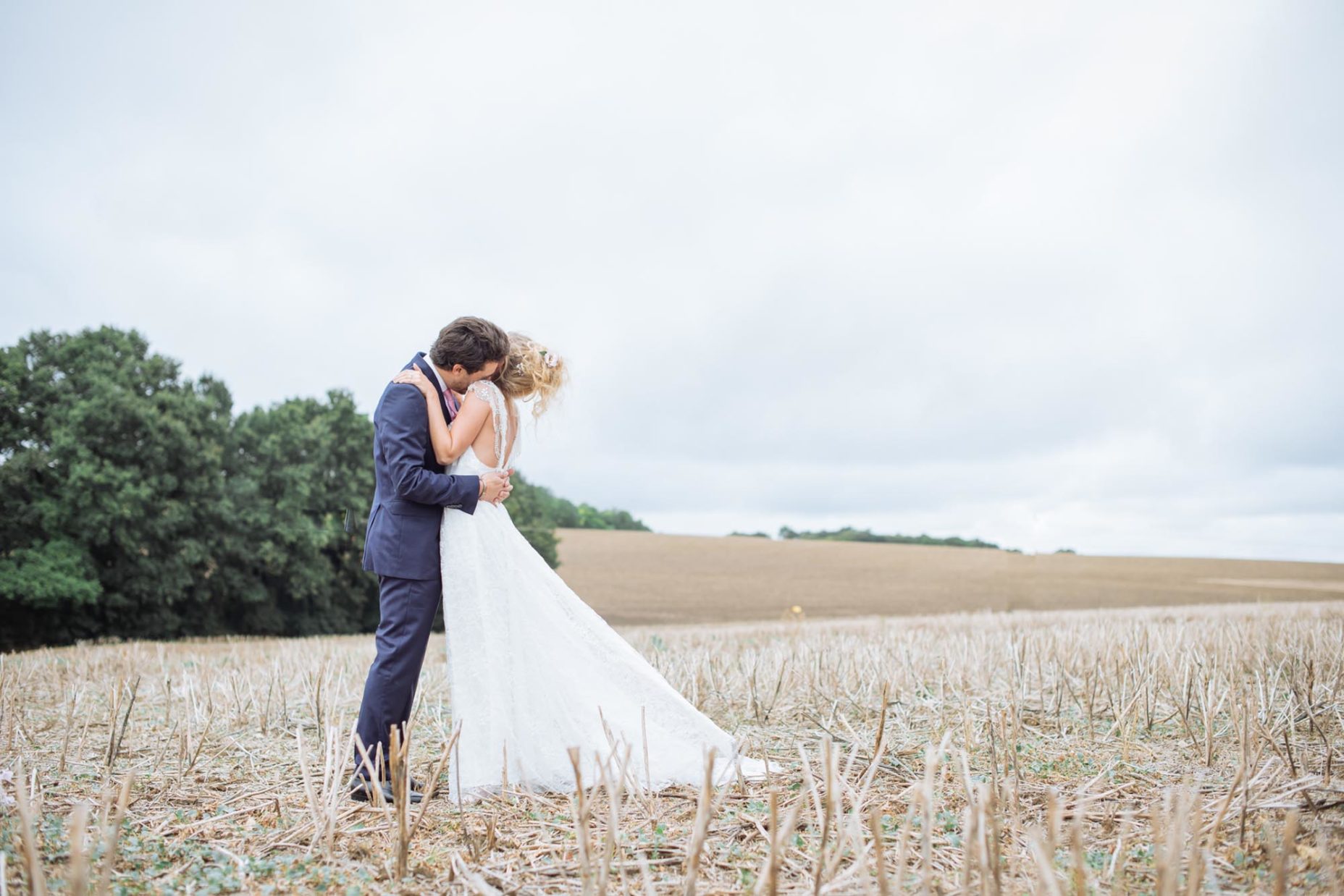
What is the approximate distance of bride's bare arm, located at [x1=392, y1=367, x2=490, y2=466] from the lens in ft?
14.6

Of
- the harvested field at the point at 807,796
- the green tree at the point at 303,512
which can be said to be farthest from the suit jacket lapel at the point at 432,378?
the green tree at the point at 303,512

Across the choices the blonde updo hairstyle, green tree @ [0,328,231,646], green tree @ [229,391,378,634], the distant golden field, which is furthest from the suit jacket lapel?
the distant golden field

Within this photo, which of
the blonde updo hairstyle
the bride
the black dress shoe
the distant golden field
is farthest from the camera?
the distant golden field

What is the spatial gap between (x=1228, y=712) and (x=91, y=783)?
7.17 meters

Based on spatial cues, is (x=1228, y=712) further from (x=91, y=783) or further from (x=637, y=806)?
(x=91, y=783)

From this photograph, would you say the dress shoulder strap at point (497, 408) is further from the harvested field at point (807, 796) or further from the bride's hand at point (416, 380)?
the harvested field at point (807, 796)

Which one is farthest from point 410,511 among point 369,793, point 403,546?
point 369,793

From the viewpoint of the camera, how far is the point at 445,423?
453 centimetres

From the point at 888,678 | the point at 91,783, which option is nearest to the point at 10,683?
the point at 91,783

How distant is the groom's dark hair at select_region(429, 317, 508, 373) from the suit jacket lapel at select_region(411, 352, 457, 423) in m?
0.08

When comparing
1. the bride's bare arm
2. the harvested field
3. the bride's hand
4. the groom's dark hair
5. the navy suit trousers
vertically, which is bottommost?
the harvested field

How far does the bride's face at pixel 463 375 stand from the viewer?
180 inches

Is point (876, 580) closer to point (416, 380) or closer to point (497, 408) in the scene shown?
point (497, 408)

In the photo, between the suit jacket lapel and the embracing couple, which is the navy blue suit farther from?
the suit jacket lapel
